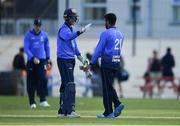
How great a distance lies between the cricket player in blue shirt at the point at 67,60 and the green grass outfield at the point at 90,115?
1.06ft

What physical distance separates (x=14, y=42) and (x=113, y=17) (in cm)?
2353

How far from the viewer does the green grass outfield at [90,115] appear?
1983 centimetres

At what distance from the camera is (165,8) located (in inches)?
1752

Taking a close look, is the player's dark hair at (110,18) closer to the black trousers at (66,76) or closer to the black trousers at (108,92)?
the black trousers at (108,92)

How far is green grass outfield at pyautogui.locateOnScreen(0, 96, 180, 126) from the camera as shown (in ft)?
65.1

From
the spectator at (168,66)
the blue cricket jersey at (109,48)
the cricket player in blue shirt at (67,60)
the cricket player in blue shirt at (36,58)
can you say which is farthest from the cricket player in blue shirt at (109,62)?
the spectator at (168,66)

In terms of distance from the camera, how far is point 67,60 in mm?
21766

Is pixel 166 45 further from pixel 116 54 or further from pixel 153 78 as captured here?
pixel 116 54

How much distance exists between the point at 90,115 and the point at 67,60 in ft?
5.07

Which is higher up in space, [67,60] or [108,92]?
[67,60]

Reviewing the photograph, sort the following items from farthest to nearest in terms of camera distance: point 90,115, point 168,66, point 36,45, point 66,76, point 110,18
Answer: point 168,66 → point 36,45 → point 90,115 → point 66,76 → point 110,18

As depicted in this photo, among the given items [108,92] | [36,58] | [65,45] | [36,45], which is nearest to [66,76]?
[65,45]

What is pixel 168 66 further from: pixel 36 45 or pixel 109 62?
pixel 109 62

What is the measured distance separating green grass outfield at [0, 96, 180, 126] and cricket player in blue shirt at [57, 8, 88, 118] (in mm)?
323
